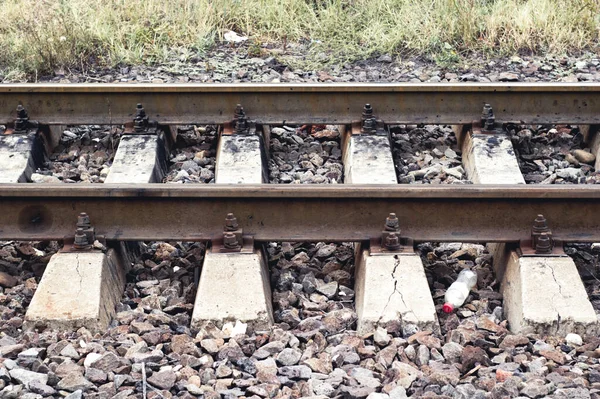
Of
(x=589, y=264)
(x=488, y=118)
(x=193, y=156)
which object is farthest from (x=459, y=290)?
(x=193, y=156)

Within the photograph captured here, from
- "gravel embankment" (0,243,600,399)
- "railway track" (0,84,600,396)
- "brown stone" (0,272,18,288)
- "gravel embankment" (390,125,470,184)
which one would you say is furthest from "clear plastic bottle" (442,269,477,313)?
"brown stone" (0,272,18,288)

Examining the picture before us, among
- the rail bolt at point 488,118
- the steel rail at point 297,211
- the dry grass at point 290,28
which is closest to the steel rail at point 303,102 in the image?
the rail bolt at point 488,118

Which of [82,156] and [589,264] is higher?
[589,264]

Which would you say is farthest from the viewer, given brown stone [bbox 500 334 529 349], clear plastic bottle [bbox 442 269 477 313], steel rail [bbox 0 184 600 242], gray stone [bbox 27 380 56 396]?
steel rail [bbox 0 184 600 242]

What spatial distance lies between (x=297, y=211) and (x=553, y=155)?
8.25 feet

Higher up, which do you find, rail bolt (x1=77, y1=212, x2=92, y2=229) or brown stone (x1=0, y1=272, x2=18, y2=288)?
rail bolt (x1=77, y1=212, x2=92, y2=229)

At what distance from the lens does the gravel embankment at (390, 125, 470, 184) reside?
20.9 ft

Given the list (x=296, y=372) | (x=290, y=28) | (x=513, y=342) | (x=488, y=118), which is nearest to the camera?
(x=296, y=372)

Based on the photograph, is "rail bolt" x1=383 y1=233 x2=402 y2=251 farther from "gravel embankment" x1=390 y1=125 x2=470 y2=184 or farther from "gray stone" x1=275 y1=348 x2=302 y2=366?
"gravel embankment" x1=390 y1=125 x2=470 y2=184

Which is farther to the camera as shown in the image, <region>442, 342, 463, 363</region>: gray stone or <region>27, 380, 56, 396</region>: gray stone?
<region>442, 342, 463, 363</region>: gray stone

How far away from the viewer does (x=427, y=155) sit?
6.70m

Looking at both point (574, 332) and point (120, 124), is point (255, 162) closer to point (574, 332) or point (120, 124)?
point (120, 124)

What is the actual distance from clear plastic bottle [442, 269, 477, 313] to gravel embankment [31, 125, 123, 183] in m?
2.70

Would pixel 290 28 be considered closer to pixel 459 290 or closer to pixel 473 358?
pixel 459 290
